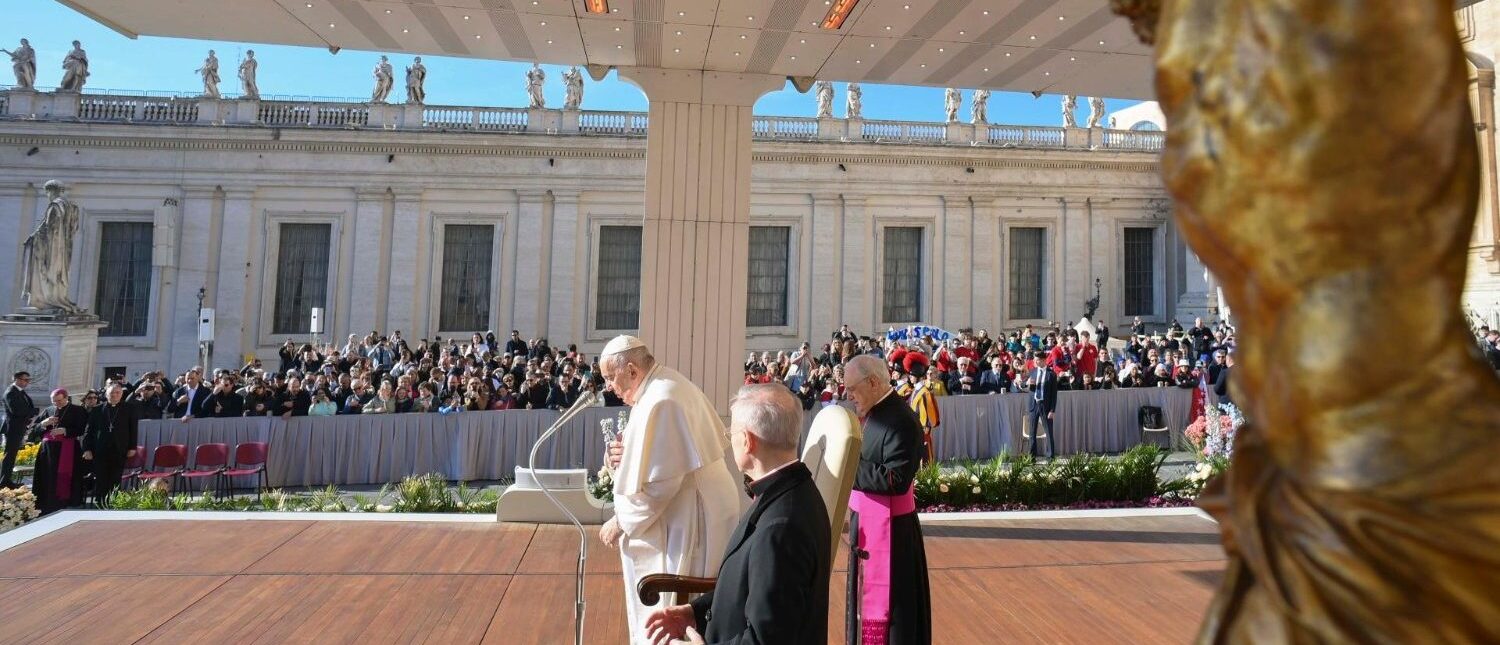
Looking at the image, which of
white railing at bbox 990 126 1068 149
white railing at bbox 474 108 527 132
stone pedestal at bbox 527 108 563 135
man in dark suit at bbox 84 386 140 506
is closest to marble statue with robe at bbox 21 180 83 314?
man in dark suit at bbox 84 386 140 506

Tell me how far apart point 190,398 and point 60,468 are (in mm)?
3231

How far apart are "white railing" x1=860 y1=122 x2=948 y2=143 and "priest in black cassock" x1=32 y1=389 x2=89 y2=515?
2148 cm

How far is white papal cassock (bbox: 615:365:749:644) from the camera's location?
3270 millimetres

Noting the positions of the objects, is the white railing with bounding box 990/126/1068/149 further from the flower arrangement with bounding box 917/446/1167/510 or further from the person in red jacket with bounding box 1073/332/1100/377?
the flower arrangement with bounding box 917/446/1167/510

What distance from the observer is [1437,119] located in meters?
0.66

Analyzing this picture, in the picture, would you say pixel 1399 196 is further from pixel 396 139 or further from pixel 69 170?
pixel 69 170

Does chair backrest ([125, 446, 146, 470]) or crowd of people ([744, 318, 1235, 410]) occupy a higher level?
crowd of people ([744, 318, 1235, 410])

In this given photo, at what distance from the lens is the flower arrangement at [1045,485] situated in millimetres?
7578

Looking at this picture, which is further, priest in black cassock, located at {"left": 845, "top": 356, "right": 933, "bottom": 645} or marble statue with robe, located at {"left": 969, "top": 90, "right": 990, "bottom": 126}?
marble statue with robe, located at {"left": 969, "top": 90, "right": 990, "bottom": 126}

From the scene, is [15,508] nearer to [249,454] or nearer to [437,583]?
[249,454]

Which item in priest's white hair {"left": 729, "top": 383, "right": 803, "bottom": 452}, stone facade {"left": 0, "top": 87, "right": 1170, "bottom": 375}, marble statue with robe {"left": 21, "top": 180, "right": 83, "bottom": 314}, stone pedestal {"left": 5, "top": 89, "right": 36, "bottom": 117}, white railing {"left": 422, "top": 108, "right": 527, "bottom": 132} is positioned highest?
white railing {"left": 422, "top": 108, "right": 527, "bottom": 132}

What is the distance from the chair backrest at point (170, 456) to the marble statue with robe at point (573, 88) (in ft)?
55.8

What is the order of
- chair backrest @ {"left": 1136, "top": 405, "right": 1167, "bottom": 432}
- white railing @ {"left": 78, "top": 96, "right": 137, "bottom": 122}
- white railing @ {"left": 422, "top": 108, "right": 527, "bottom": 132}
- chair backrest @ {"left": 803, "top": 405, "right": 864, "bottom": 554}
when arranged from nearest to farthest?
chair backrest @ {"left": 803, "top": 405, "right": 864, "bottom": 554} < chair backrest @ {"left": 1136, "top": 405, "right": 1167, "bottom": 432} < white railing @ {"left": 78, "top": 96, "right": 137, "bottom": 122} < white railing @ {"left": 422, "top": 108, "right": 527, "bottom": 132}

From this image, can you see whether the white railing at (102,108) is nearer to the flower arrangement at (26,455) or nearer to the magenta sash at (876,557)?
the flower arrangement at (26,455)
